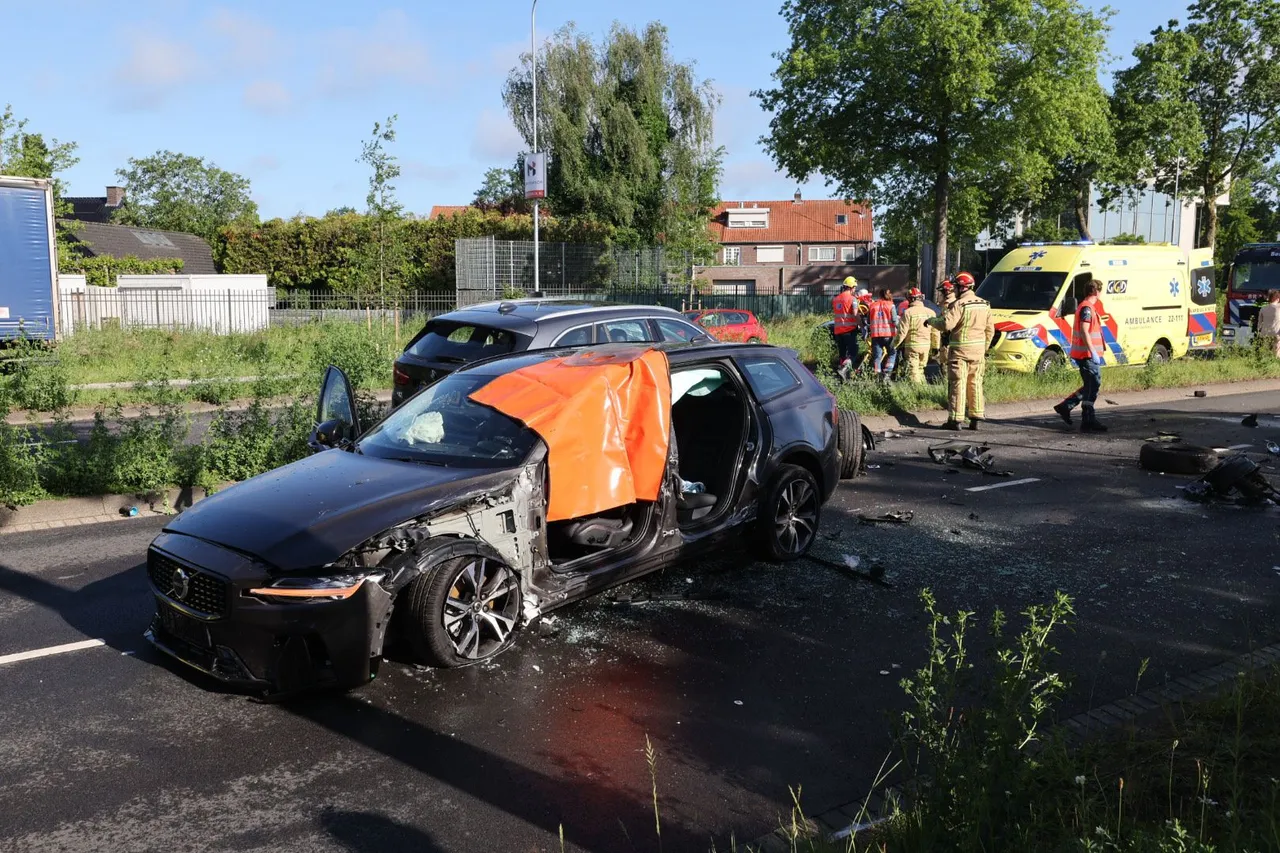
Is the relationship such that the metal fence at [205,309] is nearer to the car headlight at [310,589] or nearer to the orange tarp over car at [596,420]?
the orange tarp over car at [596,420]

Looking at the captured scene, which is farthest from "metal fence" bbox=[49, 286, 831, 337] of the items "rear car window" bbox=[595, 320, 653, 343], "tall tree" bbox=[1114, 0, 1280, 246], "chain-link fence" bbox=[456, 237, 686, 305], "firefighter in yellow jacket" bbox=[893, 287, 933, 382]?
"tall tree" bbox=[1114, 0, 1280, 246]

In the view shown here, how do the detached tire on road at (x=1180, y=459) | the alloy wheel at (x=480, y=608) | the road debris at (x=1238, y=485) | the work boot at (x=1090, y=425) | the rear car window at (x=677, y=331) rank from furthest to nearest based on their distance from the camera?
the work boot at (x=1090, y=425) < the rear car window at (x=677, y=331) < the detached tire on road at (x=1180, y=459) < the road debris at (x=1238, y=485) < the alloy wheel at (x=480, y=608)

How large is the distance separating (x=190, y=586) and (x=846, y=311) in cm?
1364

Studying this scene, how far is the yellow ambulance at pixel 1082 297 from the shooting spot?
57.6 feet

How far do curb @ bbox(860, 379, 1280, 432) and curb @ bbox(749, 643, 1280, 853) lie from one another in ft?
26.8

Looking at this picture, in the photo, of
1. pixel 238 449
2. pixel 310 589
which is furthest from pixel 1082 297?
pixel 310 589

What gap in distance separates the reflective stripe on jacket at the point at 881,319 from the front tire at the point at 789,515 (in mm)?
9738

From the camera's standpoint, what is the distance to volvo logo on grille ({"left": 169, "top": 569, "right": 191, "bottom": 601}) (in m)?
4.57

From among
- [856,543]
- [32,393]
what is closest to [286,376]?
[32,393]

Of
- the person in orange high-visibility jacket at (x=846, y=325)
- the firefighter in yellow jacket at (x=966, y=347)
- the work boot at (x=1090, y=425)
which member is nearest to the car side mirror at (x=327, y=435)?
the firefighter in yellow jacket at (x=966, y=347)

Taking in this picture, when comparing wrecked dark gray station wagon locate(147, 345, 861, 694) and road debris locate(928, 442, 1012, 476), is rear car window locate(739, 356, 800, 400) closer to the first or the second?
wrecked dark gray station wagon locate(147, 345, 861, 694)

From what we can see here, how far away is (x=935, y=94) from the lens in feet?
94.4

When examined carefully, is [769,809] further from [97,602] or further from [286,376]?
[286,376]

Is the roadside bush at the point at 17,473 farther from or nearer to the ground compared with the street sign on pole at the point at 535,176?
nearer to the ground
